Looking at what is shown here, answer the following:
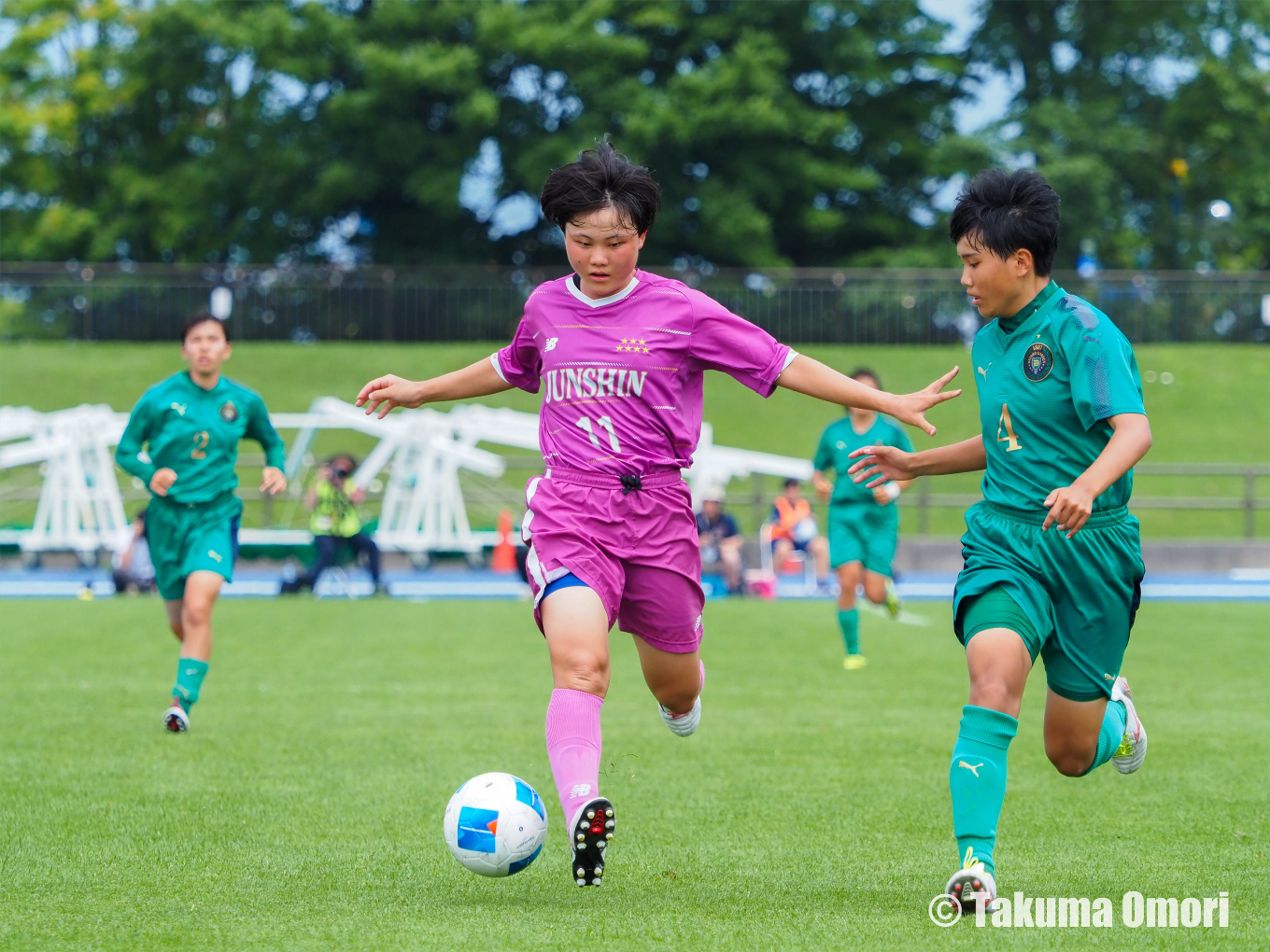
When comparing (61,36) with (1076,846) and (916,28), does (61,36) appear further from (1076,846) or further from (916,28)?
(1076,846)

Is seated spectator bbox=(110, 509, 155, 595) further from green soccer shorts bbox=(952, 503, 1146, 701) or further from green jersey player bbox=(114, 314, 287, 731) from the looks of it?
green soccer shorts bbox=(952, 503, 1146, 701)

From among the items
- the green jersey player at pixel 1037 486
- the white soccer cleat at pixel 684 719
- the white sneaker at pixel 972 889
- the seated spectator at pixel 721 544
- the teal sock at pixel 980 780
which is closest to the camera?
the white sneaker at pixel 972 889

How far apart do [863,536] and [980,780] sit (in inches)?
303

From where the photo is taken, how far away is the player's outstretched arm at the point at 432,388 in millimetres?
5395

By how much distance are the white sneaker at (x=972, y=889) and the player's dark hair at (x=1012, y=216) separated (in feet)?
5.85

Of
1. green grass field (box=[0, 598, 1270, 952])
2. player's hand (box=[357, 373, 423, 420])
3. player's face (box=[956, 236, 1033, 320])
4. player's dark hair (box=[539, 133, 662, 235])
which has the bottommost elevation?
green grass field (box=[0, 598, 1270, 952])

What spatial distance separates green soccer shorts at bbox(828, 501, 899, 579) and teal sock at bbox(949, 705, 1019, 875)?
24.8ft

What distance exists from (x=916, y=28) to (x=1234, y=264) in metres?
10.7

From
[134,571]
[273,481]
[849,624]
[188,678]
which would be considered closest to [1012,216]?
[273,481]

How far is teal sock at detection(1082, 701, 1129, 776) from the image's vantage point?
5.00 metres

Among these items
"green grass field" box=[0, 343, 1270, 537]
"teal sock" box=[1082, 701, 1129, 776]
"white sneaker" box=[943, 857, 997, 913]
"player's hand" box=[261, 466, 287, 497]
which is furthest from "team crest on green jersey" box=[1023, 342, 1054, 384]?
"green grass field" box=[0, 343, 1270, 537]

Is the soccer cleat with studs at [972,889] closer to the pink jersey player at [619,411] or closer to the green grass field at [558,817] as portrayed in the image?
the green grass field at [558,817]

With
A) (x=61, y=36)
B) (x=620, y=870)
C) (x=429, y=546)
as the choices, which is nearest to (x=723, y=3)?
(x=61, y=36)

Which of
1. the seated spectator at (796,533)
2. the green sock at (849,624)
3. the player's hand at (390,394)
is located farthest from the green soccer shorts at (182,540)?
the seated spectator at (796,533)
